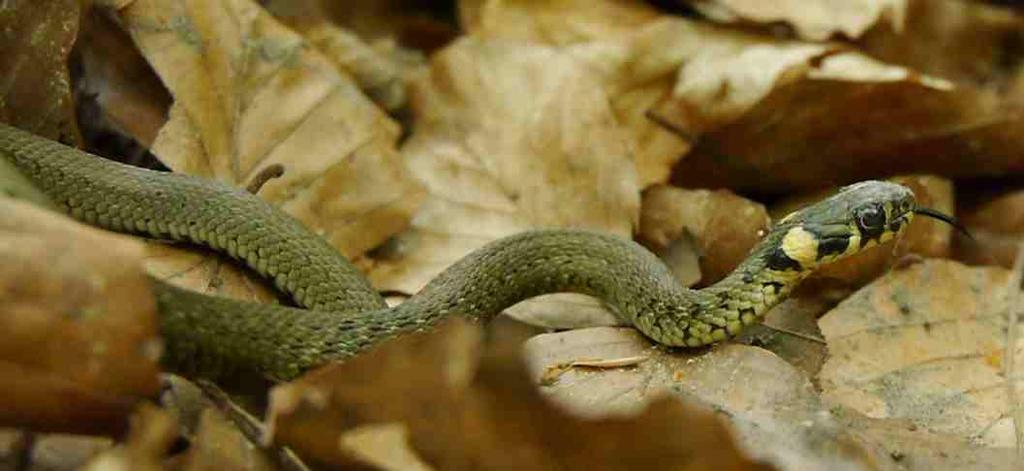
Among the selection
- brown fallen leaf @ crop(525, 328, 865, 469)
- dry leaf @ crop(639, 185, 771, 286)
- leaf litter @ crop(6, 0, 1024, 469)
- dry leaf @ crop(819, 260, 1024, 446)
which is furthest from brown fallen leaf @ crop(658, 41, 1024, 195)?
brown fallen leaf @ crop(525, 328, 865, 469)

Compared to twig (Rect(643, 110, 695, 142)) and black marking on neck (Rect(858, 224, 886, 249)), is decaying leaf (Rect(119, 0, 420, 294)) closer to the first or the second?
Answer: twig (Rect(643, 110, 695, 142))

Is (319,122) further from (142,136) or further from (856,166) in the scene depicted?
(856,166)

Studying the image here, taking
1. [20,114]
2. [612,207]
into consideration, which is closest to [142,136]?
[20,114]

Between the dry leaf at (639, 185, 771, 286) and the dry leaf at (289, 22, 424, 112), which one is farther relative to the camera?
the dry leaf at (289, 22, 424, 112)

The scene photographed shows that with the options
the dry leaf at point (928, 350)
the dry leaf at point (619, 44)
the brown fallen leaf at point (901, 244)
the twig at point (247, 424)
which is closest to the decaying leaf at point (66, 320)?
the twig at point (247, 424)

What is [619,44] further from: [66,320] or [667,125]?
[66,320]
